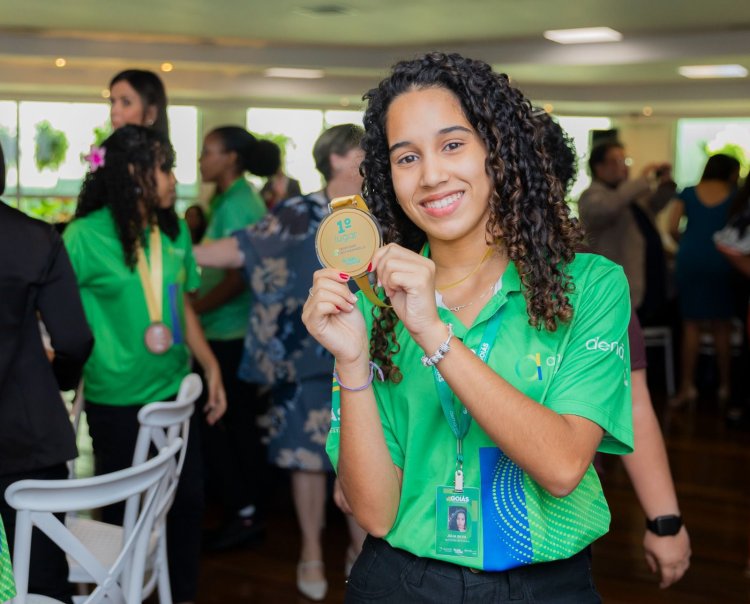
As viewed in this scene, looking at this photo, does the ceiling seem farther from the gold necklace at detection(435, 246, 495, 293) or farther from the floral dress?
the gold necklace at detection(435, 246, 495, 293)

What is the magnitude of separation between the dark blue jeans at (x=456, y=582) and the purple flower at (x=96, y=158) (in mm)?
1991

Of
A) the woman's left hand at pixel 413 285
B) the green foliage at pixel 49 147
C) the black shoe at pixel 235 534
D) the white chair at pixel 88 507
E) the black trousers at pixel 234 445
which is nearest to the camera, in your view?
the woman's left hand at pixel 413 285

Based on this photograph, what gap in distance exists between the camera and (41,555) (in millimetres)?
2242

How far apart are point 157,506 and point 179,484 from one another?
760 mm

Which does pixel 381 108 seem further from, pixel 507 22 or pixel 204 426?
pixel 507 22

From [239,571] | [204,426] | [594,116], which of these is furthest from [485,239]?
[594,116]

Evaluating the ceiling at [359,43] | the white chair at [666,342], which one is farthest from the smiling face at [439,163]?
the white chair at [666,342]

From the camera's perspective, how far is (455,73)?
4.41 feet

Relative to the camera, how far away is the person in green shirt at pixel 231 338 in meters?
4.30

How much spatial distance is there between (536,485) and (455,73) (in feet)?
1.81

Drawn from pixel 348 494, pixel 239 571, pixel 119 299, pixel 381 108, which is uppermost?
pixel 381 108

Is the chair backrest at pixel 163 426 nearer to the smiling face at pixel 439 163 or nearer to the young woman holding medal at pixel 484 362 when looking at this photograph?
the young woman holding medal at pixel 484 362

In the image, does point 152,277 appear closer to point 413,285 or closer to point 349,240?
point 349,240

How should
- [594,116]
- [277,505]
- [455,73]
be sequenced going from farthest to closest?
[594,116] → [277,505] → [455,73]
